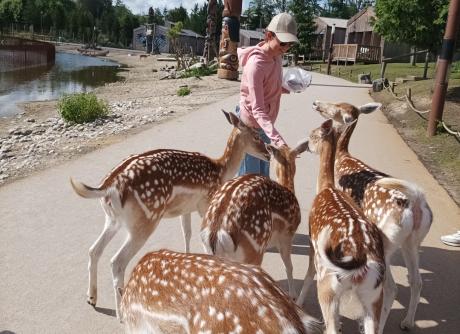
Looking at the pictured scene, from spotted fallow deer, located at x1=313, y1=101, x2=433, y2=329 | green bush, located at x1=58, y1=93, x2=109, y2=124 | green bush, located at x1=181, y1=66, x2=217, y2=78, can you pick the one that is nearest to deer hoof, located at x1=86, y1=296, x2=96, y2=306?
spotted fallow deer, located at x1=313, y1=101, x2=433, y2=329

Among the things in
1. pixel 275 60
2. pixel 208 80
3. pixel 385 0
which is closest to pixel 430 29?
pixel 385 0


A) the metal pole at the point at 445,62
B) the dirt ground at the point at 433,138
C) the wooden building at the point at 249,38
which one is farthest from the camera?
the wooden building at the point at 249,38

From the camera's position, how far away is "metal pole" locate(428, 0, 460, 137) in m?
11.1

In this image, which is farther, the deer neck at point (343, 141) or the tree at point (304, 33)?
the tree at point (304, 33)

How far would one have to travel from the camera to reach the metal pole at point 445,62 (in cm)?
1111

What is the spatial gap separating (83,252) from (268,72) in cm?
282

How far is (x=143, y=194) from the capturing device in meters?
4.26

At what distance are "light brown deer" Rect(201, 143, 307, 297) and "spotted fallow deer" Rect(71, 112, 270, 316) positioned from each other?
2.23 ft

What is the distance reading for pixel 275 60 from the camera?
5027 mm

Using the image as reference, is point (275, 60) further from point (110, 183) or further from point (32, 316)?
point (32, 316)

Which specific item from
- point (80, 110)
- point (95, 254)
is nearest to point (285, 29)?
point (95, 254)

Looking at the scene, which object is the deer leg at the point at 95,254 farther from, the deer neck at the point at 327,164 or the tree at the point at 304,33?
the tree at the point at 304,33

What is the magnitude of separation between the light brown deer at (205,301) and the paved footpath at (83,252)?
1.41m

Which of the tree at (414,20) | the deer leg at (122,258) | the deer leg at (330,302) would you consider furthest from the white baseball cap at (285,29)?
the tree at (414,20)
